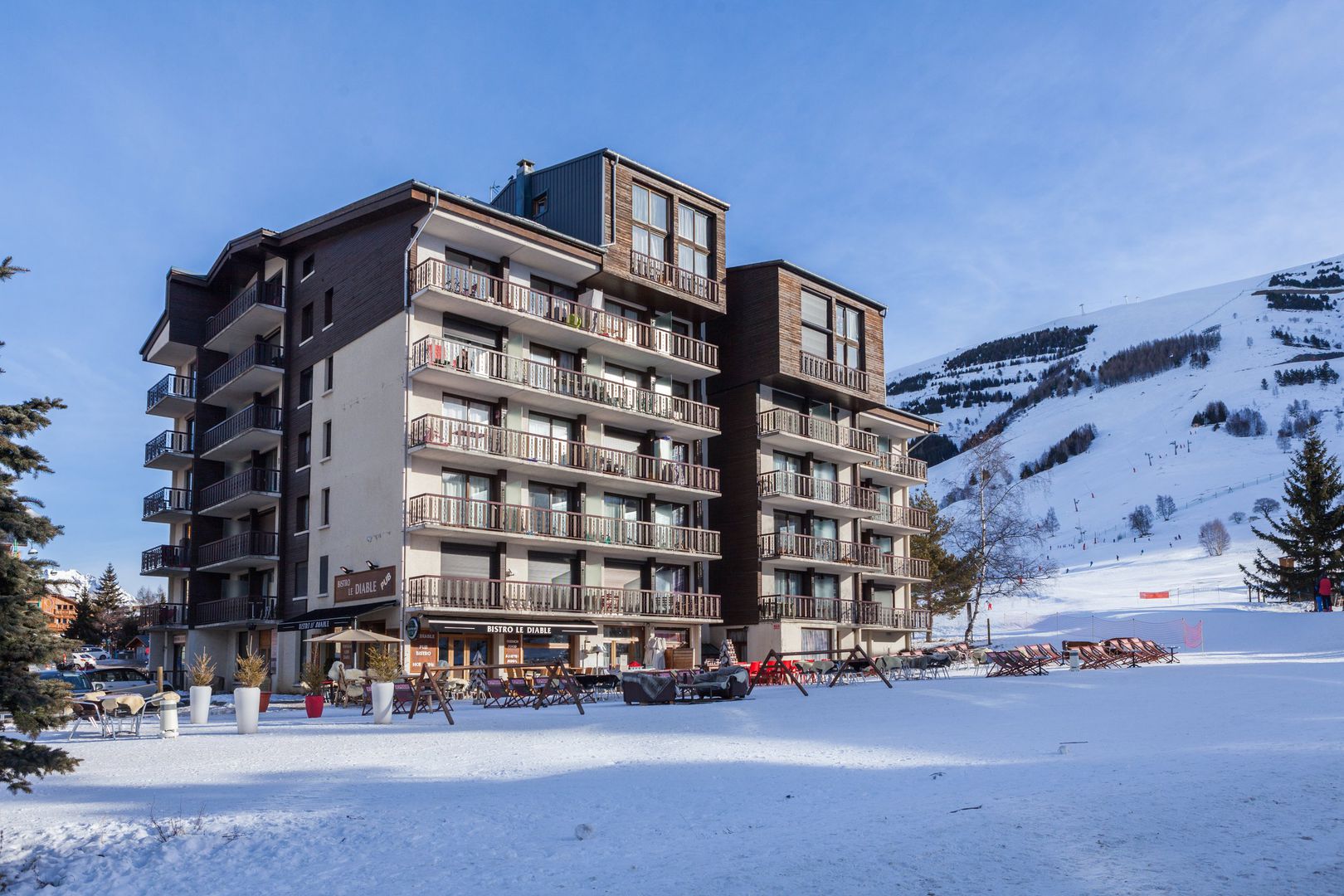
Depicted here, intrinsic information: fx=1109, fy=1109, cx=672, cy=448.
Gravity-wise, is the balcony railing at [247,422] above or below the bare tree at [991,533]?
above

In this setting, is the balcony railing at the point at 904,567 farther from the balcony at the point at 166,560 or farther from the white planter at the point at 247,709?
the white planter at the point at 247,709

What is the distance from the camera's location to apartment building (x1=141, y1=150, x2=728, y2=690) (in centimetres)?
3306

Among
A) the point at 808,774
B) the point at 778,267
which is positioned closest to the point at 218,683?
the point at 778,267

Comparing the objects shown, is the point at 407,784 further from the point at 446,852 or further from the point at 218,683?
the point at 218,683

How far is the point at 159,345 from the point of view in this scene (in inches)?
1788

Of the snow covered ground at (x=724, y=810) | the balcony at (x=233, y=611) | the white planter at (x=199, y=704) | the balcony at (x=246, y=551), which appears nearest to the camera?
the snow covered ground at (x=724, y=810)

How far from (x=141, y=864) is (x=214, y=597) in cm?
3724

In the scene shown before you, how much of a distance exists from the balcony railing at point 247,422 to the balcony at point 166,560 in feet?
16.7

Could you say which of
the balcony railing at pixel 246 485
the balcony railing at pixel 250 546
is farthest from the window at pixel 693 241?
the balcony railing at pixel 250 546

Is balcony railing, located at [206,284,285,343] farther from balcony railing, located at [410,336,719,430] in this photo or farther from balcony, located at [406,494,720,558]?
balcony, located at [406,494,720,558]

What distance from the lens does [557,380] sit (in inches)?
1415

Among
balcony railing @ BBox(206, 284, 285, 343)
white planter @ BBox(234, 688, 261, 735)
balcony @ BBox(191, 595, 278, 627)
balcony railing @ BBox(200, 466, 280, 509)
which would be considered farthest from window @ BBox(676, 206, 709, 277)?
white planter @ BBox(234, 688, 261, 735)

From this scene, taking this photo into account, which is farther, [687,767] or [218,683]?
[218,683]

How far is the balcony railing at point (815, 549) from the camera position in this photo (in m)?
41.8
